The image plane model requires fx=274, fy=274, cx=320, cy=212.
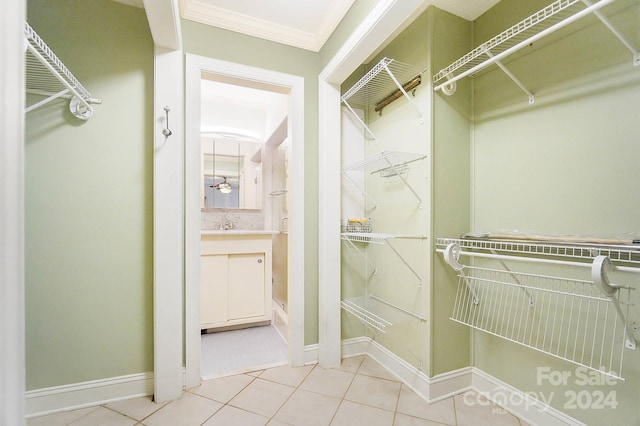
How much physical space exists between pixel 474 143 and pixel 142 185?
1.98 metres

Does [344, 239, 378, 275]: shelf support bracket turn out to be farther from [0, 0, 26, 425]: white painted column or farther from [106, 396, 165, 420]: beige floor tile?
[0, 0, 26, 425]: white painted column

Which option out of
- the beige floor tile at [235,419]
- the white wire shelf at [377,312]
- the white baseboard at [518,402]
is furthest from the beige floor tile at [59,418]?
the white baseboard at [518,402]

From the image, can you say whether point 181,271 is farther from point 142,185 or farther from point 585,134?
point 585,134

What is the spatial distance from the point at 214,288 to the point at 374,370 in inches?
59.5

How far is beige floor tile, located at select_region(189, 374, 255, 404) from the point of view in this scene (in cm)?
158

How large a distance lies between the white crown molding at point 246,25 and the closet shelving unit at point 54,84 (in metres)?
0.75

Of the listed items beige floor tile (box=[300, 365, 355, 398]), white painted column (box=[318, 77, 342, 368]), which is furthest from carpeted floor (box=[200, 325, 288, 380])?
white painted column (box=[318, 77, 342, 368])

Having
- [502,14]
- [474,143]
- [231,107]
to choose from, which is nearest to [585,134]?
[474,143]

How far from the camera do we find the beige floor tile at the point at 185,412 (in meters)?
1.37

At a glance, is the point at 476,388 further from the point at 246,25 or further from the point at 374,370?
the point at 246,25

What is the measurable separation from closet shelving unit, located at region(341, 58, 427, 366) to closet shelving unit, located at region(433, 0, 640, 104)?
21 cm

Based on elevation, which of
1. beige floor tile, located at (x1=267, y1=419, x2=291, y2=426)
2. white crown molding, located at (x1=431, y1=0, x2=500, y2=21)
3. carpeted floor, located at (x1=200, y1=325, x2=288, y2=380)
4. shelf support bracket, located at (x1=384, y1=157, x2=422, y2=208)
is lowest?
carpeted floor, located at (x1=200, y1=325, x2=288, y2=380)

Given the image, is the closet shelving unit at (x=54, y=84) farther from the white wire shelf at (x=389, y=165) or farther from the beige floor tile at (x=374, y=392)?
the beige floor tile at (x=374, y=392)

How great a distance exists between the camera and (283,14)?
176cm
